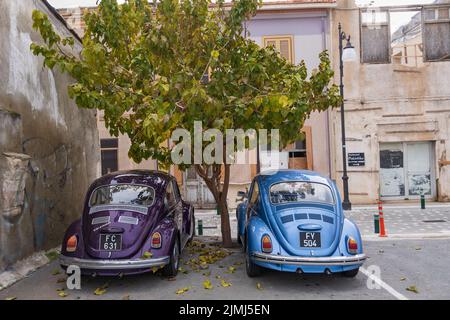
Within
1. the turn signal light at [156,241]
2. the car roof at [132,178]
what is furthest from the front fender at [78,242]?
the turn signal light at [156,241]

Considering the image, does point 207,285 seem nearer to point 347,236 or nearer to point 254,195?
point 254,195

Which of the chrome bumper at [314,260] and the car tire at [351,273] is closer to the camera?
the chrome bumper at [314,260]

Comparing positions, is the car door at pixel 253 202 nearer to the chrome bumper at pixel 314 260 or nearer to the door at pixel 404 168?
the chrome bumper at pixel 314 260

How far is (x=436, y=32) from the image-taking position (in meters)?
17.5

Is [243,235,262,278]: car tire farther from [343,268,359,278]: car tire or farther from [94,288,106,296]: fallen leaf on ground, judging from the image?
[94,288,106,296]: fallen leaf on ground

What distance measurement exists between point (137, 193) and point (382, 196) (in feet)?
45.4

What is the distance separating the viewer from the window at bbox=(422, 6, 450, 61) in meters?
17.4

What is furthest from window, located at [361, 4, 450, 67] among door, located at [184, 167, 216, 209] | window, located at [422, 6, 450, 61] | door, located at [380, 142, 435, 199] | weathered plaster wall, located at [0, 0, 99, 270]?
weathered plaster wall, located at [0, 0, 99, 270]

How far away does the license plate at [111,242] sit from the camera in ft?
19.5

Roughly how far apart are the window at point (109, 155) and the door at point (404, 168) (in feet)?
41.5

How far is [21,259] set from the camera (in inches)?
276

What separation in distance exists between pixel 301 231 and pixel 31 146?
18.8 ft
